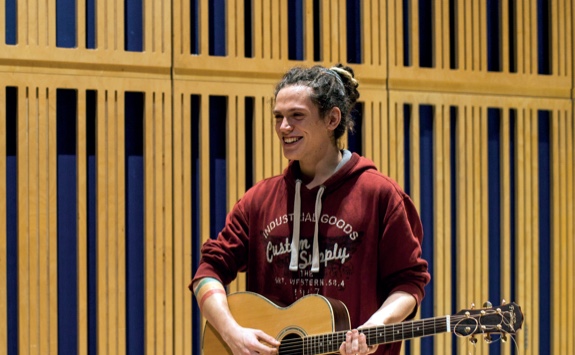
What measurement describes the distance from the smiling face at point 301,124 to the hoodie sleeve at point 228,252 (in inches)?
12.8

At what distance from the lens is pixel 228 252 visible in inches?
125

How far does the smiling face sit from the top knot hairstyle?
2 centimetres

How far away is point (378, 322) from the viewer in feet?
9.13

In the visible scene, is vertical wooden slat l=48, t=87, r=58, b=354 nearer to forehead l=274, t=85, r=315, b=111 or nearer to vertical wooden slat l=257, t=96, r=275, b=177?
vertical wooden slat l=257, t=96, r=275, b=177

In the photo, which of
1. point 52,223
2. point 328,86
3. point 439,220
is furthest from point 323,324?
point 439,220

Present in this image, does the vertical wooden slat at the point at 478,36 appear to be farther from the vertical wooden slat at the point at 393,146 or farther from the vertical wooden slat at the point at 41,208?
the vertical wooden slat at the point at 41,208

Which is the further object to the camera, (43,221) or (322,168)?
(43,221)

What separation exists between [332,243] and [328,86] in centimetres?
50

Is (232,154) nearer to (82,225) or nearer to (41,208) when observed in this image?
(82,225)

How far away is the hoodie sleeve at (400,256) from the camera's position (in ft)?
9.55

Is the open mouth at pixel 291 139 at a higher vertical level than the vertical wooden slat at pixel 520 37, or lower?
lower

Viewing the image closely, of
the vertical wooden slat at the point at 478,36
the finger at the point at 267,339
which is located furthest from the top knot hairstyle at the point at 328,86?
the vertical wooden slat at the point at 478,36

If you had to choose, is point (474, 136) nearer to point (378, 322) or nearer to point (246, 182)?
point (246, 182)

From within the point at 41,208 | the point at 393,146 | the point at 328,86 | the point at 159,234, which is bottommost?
→ the point at 159,234
